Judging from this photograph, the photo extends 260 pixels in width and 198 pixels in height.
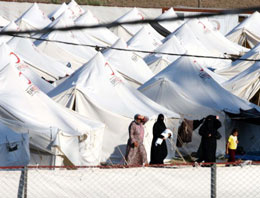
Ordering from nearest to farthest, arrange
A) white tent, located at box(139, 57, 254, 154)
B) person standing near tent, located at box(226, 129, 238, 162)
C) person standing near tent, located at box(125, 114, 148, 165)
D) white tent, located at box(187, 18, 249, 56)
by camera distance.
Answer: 1. person standing near tent, located at box(125, 114, 148, 165)
2. person standing near tent, located at box(226, 129, 238, 162)
3. white tent, located at box(139, 57, 254, 154)
4. white tent, located at box(187, 18, 249, 56)

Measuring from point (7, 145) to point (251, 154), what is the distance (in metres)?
7.13

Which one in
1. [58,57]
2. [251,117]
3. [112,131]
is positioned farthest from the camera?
[58,57]

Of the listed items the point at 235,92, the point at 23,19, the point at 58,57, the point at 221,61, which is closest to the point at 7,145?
the point at 235,92

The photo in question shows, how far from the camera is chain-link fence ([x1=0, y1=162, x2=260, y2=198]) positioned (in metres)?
8.97

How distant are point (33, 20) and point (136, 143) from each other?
23241 millimetres

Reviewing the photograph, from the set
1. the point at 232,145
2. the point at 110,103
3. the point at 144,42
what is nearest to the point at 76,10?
the point at 144,42

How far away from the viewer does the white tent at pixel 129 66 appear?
2392 centimetres

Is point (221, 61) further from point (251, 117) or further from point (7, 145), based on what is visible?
point (7, 145)

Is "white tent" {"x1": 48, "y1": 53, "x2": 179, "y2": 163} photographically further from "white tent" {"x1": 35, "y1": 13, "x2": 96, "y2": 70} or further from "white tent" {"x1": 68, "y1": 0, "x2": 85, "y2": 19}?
"white tent" {"x1": 68, "y1": 0, "x2": 85, "y2": 19}

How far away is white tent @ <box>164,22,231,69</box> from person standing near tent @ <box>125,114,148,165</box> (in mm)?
16510

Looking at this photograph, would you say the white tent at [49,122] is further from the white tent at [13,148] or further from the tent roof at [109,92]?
the tent roof at [109,92]

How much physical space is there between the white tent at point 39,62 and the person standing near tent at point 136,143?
33.6 feet

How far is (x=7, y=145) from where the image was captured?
13531 mm

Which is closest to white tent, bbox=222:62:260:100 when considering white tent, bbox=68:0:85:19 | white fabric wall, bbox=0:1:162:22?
white tent, bbox=68:0:85:19
